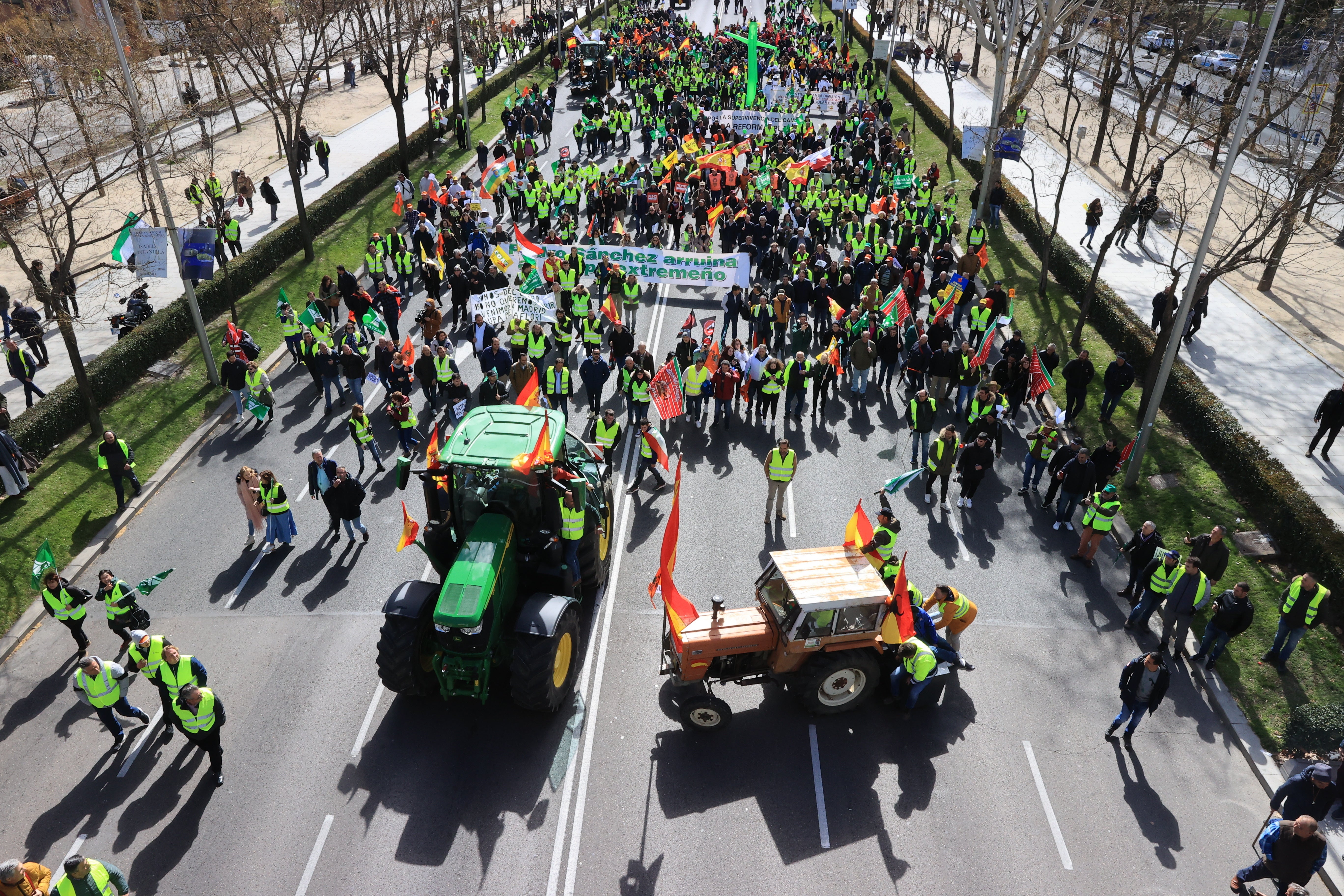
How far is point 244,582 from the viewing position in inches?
532

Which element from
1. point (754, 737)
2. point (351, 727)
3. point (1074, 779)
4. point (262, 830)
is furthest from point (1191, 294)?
point (262, 830)

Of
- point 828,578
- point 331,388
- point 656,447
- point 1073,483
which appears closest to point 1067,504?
point 1073,483

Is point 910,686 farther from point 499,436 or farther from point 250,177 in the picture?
point 250,177

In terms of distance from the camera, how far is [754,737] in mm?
10734

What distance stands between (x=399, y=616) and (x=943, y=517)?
936 centimetres

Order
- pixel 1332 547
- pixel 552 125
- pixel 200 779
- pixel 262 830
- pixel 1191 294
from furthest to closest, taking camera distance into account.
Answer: pixel 552 125 < pixel 1191 294 < pixel 1332 547 < pixel 200 779 < pixel 262 830

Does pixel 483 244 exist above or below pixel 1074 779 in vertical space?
above

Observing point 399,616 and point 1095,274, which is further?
point 1095,274

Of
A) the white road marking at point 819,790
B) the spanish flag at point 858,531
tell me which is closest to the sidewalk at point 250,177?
the spanish flag at point 858,531

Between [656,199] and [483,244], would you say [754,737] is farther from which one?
[656,199]

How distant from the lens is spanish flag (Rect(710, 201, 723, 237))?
24844 millimetres

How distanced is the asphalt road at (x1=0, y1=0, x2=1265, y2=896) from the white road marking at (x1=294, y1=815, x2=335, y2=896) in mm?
31

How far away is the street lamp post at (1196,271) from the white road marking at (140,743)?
12841 millimetres

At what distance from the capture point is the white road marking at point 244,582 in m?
13.0
